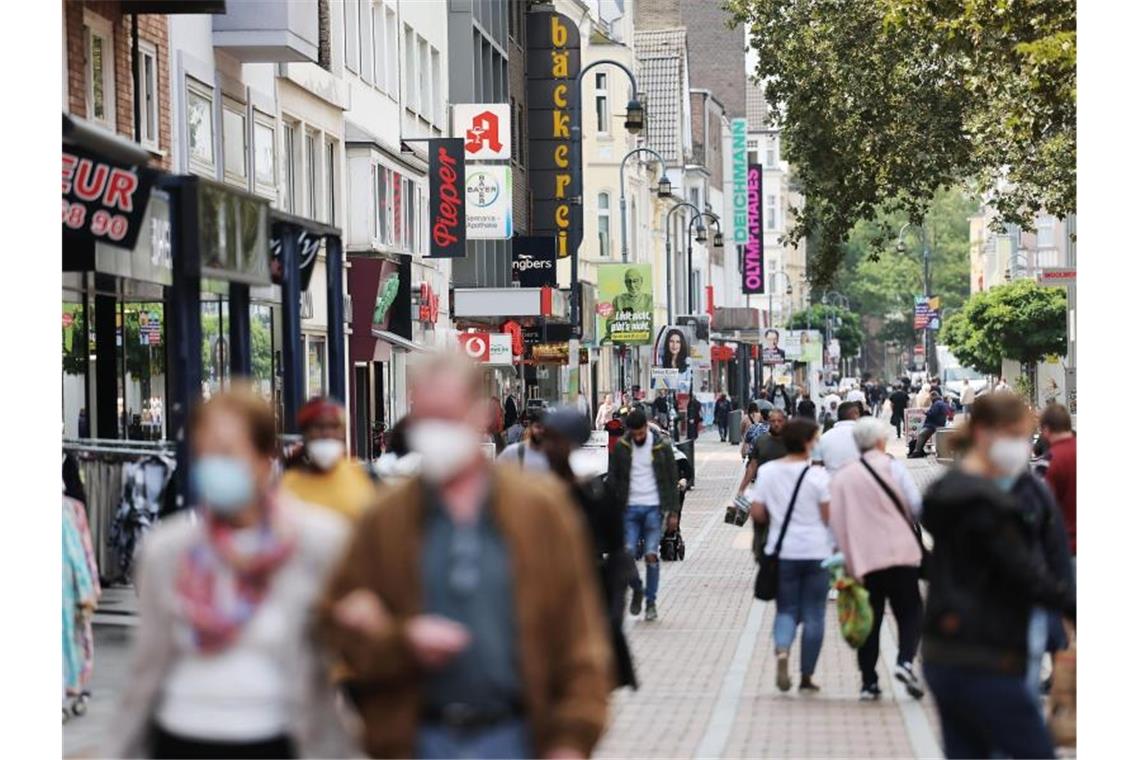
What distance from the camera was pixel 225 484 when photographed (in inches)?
229

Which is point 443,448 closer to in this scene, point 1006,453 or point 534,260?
point 1006,453

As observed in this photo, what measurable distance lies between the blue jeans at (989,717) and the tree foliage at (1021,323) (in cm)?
5495

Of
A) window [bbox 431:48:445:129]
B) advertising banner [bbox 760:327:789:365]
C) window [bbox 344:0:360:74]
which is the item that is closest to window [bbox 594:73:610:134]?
advertising banner [bbox 760:327:789:365]

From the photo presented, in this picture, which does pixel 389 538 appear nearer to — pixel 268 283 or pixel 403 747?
pixel 403 747

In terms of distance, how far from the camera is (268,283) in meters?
15.7

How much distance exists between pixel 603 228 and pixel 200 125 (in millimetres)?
52638

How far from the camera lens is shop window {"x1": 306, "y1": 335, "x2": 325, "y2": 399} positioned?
112 feet

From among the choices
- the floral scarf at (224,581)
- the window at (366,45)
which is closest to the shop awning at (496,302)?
the window at (366,45)

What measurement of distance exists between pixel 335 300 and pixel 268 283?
8.66 feet

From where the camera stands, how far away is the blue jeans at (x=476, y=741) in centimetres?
570

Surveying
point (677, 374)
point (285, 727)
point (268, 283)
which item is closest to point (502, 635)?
point (285, 727)

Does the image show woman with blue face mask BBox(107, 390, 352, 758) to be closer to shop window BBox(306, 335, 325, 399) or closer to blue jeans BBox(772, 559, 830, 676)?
blue jeans BBox(772, 559, 830, 676)

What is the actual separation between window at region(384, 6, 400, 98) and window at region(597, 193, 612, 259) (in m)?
37.1

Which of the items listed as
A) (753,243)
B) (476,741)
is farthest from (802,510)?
(753,243)
